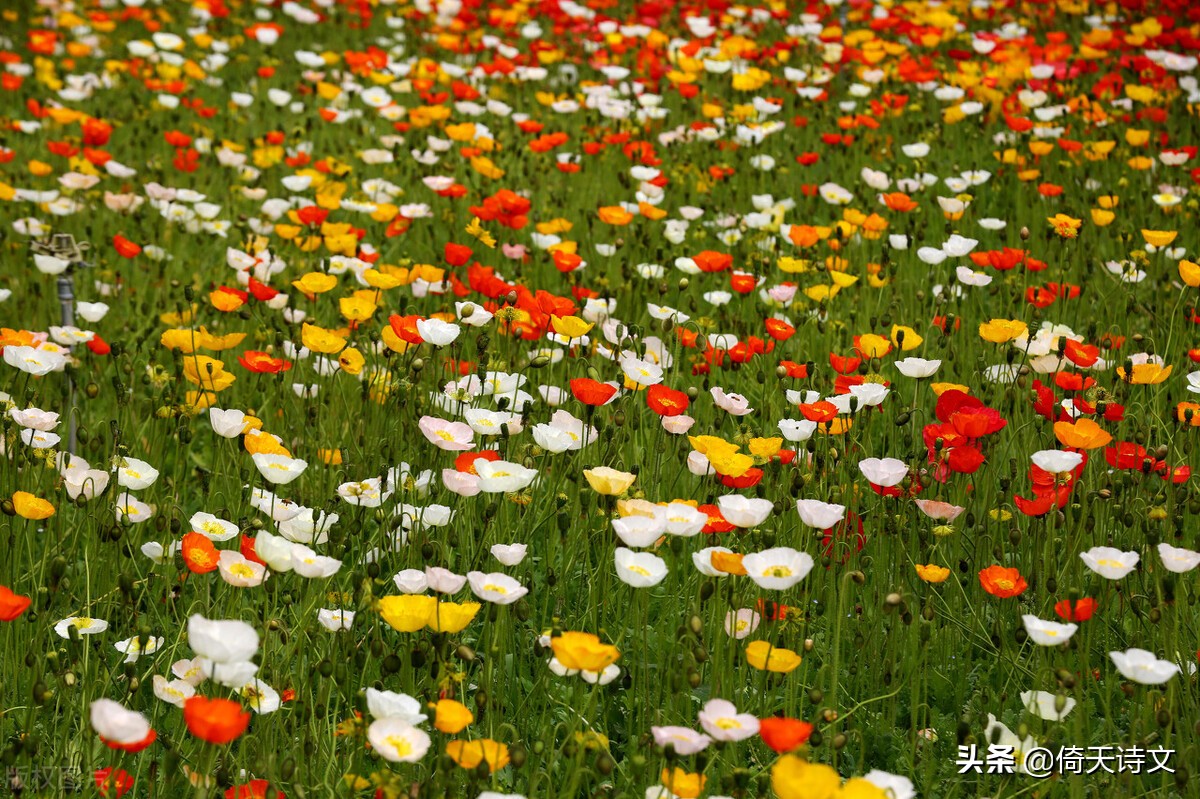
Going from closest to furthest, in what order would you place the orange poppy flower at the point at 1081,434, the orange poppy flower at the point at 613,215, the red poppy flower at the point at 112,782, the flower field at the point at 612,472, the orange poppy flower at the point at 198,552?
the red poppy flower at the point at 112,782, the flower field at the point at 612,472, the orange poppy flower at the point at 198,552, the orange poppy flower at the point at 1081,434, the orange poppy flower at the point at 613,215

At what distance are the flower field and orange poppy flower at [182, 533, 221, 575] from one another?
105 millimetres

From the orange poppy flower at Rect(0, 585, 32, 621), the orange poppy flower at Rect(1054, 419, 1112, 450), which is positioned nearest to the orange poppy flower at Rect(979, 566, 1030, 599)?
the orange poppy flower at Rect(1054, 419, 1112, 450)

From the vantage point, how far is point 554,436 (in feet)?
8.95

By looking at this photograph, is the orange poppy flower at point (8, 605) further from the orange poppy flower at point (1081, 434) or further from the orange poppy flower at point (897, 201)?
the orange poppy flower at point (897, 201)

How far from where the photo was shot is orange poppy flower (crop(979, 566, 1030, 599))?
8.00ft

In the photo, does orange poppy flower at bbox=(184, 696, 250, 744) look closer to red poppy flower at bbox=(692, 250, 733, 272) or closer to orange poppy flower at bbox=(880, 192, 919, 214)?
red poppy flower at bbox=(692, 250, 733, 272)

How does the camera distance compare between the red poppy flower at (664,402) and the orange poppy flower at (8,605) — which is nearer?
the orange poppy flower at (8,605)

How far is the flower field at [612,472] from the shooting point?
7.32ft

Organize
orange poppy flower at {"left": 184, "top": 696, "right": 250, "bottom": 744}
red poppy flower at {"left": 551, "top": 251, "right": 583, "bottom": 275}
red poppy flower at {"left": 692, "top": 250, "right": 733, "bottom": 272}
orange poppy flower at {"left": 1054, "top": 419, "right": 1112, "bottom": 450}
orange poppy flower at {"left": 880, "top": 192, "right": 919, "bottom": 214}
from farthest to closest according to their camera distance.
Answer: orange poppy flower at {"left": 880, "top": 192, "right": 919, "bottom": 214}
red poppy flower at {"left": 692, "top": 250, "right": 733, "bottom": 272}
red poppy flower at {"left": 551, "top": 251, "right": 583, "bottom": 275}
orange poppy flower at {"left": 1054, "top": 419, "right": 1112, "bottom": 450}
orange poppy flower at {"left": 184, "top": 696, "right": 250, "bottom": 744}

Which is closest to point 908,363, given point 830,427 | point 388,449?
point 830,427

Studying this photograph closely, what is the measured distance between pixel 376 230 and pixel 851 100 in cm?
326

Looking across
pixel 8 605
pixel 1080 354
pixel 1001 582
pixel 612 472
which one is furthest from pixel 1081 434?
pixel 8 605

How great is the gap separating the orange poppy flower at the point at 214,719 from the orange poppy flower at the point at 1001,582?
1445 mm

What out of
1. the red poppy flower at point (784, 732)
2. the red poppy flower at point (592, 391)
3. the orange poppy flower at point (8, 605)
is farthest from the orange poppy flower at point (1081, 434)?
the orange poppy flower at point (8, 605)
